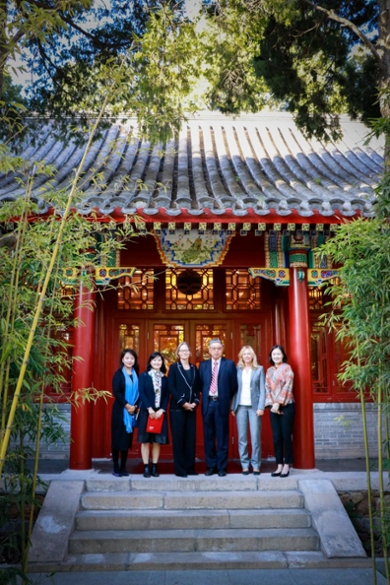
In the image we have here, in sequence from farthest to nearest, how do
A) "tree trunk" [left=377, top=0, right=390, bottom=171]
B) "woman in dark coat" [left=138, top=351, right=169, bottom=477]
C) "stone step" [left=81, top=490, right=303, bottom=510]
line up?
"tree trunk" [left=377, top=0, right=390, bottom=171]
"woman in dark coat" [left=138, top=351, right=169, bottom=477]
"stone step" [left=81, top=490, right=303, bottom=510]

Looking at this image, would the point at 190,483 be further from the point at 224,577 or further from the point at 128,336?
the point at 128,336

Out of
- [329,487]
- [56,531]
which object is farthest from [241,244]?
[56,531]

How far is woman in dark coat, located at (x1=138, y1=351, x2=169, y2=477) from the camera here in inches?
216

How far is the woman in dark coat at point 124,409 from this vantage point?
553 centimetres

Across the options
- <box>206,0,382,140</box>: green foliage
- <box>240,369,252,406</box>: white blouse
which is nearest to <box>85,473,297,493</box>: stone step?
<box>240,369,252,406</box>: white blouse

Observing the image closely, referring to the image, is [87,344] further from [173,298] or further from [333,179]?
[333,179]

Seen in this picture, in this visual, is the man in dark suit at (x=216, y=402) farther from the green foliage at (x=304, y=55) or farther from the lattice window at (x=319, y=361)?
the green foliage at (x=304, y=55)

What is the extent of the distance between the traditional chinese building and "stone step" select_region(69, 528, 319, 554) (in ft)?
3.97

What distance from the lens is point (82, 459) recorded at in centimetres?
563

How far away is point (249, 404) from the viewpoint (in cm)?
573

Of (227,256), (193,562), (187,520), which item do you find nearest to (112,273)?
(227,256)

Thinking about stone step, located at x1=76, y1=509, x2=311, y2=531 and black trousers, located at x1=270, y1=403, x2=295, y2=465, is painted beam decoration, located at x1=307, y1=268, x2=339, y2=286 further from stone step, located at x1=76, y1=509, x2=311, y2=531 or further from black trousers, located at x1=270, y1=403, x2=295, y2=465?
stone step, located at x1=76, y1=509, x2=311, y2=531

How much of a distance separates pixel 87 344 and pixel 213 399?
58.8 inches

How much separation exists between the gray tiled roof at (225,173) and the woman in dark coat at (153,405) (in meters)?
1.63
